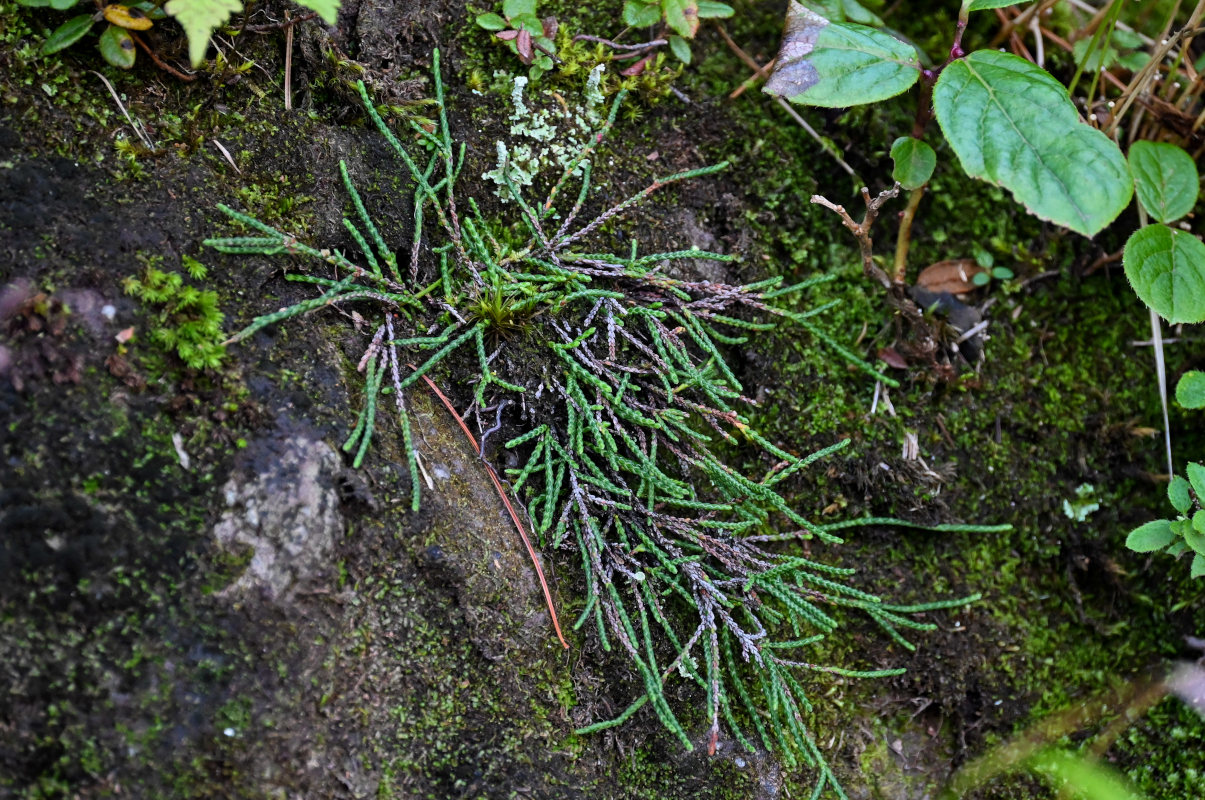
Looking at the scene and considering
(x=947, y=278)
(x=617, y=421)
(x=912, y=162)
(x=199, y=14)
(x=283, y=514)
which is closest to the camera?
(x=199, y=14)

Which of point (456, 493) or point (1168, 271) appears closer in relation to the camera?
point (456, 493)

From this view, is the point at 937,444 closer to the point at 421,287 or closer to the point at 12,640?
the point at 421,287

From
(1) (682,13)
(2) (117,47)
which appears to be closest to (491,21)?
(1) (682,13)

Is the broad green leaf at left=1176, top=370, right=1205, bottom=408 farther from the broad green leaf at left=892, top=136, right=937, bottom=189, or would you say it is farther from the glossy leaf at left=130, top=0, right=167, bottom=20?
the glossy leaf at left=130, top=0, right=167, bottom=20

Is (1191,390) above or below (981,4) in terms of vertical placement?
below

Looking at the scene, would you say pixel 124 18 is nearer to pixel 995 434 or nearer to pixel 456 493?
pixel 456 493

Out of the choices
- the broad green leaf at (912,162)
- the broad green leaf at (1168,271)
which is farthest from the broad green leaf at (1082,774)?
the broad green leaf at (912,162)

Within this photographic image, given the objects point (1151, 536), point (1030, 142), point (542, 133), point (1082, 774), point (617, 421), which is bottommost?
point (1082, 774)
